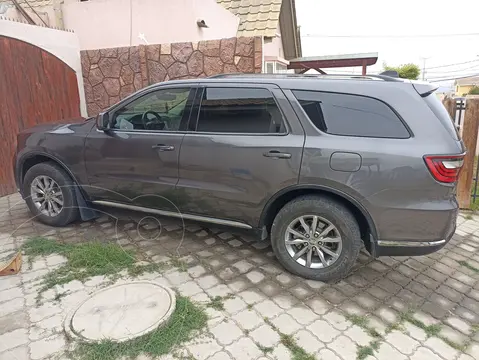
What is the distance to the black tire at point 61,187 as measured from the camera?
4000mm

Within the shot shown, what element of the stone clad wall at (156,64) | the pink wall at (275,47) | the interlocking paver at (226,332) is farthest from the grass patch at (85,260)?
the pink wall at (275,47)

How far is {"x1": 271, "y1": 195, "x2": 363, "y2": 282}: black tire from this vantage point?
287 centimetres

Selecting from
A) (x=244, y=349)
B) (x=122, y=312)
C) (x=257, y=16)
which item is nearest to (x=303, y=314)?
(x=244, y=349)

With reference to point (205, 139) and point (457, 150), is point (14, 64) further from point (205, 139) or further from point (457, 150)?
point (457, 150)

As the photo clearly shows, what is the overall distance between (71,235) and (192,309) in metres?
2.11

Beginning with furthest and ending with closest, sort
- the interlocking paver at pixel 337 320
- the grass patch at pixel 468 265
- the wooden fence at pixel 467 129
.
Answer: the wooden fence at pixel 467 129, the grass patch at pixel 468 265, the interlocking paver at pixel 337 320

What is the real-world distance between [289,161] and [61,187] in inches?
109

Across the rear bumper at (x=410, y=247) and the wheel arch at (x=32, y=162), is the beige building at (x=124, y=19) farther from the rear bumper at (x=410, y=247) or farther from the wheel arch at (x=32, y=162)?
the rear bumper at (x=410, y=247)

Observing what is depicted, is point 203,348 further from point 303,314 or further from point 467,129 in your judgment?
point 467,129

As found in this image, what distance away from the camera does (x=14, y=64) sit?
217 inches

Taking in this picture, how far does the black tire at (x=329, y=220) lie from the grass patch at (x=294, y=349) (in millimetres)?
787

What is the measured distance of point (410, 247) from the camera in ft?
9.07

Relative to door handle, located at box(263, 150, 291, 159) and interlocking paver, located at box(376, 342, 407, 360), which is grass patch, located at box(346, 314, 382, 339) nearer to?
interlocking paver, located at box(376, 342, 407, 360)

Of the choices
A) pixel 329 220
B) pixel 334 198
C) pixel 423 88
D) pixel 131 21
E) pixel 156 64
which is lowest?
A: pixel 329 220
